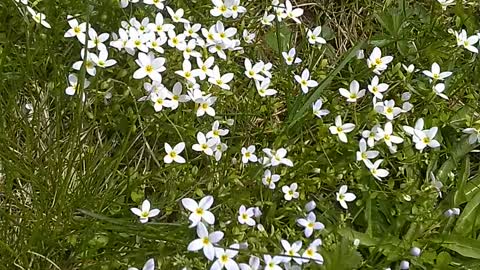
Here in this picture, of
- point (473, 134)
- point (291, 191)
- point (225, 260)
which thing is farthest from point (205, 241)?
point (473, 134)

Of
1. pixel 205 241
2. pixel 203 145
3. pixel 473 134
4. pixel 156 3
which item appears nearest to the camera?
pixel 205 241

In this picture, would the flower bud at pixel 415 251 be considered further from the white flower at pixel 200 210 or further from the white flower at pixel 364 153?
the white flower at pixel 200 210

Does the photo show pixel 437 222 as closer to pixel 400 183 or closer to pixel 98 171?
pixel 400 183

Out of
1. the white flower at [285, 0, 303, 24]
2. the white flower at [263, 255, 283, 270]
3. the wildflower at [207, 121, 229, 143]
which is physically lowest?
the white flower at [263, 255, 283, 270]

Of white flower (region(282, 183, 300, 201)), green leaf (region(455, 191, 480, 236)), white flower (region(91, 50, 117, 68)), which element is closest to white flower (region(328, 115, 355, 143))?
white flower (region(282, 183, 300, 201))

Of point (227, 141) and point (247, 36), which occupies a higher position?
point (247, 36)

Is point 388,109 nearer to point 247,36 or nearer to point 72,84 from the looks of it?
point 247,36

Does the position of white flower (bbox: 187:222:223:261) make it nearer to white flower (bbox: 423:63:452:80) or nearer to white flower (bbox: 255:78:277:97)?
white flower (bbox: 255:78:277:97)
